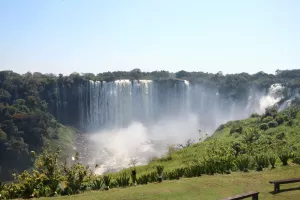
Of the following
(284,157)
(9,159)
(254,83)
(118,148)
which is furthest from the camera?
(254,83)

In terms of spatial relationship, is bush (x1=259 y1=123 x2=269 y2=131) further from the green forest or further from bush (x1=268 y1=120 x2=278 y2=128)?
bush (x1=268 y1=120 x2=278 y2=128)

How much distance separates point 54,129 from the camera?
60344 millimetres

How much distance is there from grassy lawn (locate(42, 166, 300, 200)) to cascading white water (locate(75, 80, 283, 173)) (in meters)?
43.8

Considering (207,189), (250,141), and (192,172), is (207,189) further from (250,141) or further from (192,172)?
(250,141)

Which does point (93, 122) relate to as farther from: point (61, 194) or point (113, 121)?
point (61, 194)

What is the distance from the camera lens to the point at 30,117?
5584cm

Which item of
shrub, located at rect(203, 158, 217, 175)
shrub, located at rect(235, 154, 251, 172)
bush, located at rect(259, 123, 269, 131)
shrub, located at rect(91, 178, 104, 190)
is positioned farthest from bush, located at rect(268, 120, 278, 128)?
shrub, located at rect(91, 178, 104, 190)

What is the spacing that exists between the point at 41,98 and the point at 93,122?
33.1 feet

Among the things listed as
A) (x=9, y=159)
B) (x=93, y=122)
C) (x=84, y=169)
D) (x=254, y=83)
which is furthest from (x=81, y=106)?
(x=84, y=169)

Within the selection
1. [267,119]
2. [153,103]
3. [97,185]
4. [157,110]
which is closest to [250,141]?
[267,119]

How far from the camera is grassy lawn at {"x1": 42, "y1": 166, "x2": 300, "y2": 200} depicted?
37.4 ft

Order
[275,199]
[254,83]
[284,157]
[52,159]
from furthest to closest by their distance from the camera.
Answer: [254,83], [284,157], [52,159], [275,199]

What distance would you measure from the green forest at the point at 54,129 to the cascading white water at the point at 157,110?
219 cm

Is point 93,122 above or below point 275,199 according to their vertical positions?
below
